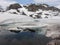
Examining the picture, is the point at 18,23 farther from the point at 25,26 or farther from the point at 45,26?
the point at 45,26

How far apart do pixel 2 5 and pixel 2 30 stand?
32.4 ft

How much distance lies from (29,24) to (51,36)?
4.04m

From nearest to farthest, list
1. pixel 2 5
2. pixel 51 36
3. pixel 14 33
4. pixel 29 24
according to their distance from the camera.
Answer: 1. pixel 51 36
2. pixel 14 33
3. pixel 29 24
4. pixel 2 5

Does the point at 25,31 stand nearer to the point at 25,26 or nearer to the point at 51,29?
the point at 25,26

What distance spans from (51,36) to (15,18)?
219 inches

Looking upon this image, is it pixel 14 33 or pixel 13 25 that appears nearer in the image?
pixel 14 33

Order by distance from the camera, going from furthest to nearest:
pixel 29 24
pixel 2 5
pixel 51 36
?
pixel 2 5, pixel 29 24, pixel 51 36

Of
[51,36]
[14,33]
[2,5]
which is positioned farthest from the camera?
[2,5]

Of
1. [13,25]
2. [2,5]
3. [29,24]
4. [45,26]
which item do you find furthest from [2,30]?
[2,5]

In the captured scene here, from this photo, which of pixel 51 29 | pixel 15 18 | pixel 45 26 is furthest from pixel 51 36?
pixel 15 18

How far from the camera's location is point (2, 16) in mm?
18125

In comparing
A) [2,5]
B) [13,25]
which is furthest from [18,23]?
[2,5]

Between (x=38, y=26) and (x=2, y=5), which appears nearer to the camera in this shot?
(x=38, y=26)

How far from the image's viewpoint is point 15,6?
2750cm
